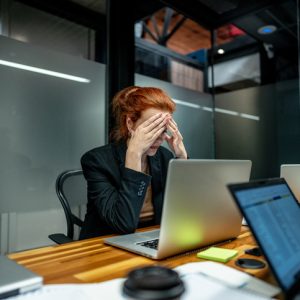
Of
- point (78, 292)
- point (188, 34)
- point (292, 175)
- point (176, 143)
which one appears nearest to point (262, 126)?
point (188, 34)

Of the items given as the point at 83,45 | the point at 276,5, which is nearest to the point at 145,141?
the point at 83,45

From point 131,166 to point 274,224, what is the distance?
0.66 m

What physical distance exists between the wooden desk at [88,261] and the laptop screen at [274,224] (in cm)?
11

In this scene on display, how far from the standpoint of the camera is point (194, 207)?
81cm

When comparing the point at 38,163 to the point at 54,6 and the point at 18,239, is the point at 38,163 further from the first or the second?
the point at 54,6

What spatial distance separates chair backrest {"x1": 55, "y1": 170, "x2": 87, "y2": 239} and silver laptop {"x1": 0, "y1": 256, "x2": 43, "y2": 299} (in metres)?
0.82

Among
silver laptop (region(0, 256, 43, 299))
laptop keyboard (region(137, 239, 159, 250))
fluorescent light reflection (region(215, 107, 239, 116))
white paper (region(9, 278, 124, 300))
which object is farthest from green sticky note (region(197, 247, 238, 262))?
fluorescent light reflection (region(215, 107, 239, 116))

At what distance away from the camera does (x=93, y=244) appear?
39.5 inches

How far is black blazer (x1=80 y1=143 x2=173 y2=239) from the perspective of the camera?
1129 mm

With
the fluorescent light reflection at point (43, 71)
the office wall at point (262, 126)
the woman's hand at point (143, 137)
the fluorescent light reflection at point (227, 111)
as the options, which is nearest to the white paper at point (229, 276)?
the woman's hand at point (143, 137)

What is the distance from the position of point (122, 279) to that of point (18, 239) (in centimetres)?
162

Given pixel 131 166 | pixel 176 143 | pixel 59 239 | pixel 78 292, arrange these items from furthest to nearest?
pixel 176 143 < pixel 59 239 < pixel 131 166 < pixel 78 292

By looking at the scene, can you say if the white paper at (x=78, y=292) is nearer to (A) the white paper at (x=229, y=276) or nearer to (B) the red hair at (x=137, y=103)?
(A) the white paper at (x=229, y=276)

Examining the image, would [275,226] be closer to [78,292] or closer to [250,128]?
[78,292]
